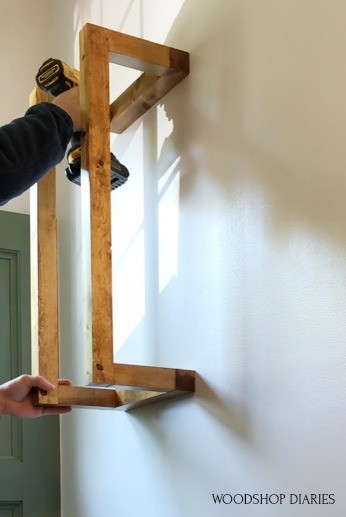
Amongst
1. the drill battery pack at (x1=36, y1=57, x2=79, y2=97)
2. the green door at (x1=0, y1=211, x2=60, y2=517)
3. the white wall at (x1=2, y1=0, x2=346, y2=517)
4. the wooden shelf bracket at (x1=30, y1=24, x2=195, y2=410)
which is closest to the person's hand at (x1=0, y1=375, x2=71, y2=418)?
the wooden shelf bracket at (x1=30, y1=24, x2=195, y2=410)

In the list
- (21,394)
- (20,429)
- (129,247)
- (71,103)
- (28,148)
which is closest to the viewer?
(28,148)

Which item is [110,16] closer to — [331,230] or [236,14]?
[236,14]

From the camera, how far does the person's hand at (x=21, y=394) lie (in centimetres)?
166

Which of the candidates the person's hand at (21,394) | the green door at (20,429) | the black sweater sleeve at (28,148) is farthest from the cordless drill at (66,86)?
the green door at (20,429)

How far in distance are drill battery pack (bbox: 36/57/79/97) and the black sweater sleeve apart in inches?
9.6

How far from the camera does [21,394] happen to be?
169 centimetres

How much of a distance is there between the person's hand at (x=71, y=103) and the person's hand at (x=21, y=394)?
56 cm

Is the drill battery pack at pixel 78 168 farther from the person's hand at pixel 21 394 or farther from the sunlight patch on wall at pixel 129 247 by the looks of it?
the person's hand at pixel 21 394

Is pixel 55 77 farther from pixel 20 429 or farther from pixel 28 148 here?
pixel 20 429

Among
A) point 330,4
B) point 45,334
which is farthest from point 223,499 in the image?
point 330,4

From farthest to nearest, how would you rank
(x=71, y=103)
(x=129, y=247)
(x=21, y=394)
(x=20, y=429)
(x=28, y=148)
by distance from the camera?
1. (x=20, y=429)
2. (x=129, y=247)
3. (x=71, y=103)
4. (x=21, y=394)
5. (x=28, y=148)

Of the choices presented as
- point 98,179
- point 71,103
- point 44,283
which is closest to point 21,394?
point 44,283

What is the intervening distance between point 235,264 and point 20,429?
3.64 feet

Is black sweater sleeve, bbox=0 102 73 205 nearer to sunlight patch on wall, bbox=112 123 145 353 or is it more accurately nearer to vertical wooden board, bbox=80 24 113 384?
vertical wooden board, bbox=80 24 113 384
